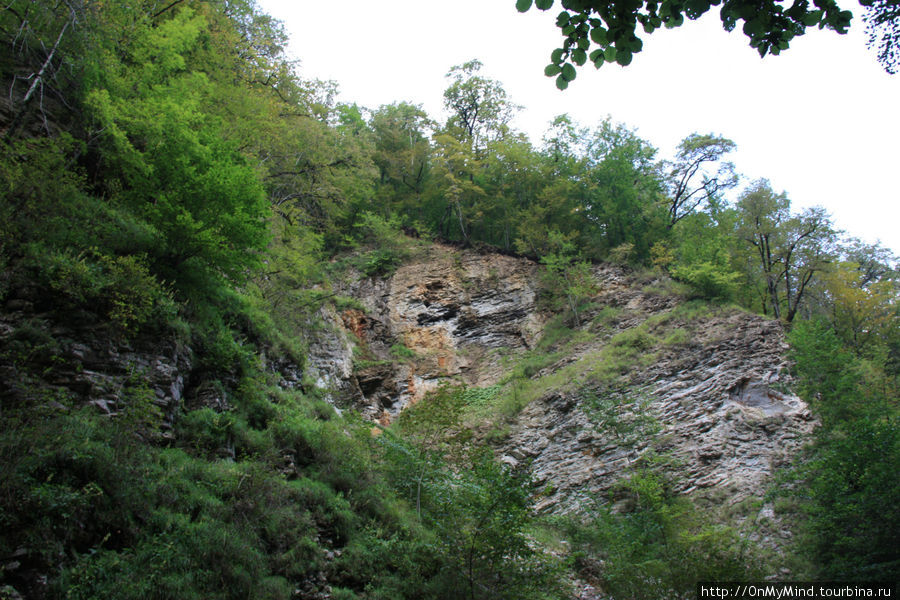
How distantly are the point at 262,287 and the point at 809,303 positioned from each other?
26.5 meters

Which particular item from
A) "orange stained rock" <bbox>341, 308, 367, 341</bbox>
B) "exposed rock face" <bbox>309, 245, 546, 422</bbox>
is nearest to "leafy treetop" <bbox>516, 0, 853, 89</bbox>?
"exposed rock face" <bbox>309, 245, 546, 422</bbox>

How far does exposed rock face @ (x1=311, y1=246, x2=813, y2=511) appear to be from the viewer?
1295cm

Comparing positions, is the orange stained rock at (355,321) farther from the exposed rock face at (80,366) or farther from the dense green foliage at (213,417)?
the exposed rock face at (80,366)

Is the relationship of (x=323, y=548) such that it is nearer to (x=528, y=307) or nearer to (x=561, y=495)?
(x=561, y=495)

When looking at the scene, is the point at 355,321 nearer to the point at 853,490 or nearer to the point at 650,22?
the point at 853,490

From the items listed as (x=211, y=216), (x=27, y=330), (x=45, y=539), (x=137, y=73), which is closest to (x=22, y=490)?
(x=45, y=539)

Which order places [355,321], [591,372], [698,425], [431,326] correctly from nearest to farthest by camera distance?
[698,425], [591,372], [355,321], [431,326]

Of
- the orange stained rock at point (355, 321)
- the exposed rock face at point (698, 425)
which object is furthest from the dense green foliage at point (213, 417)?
the orange stained rock at point (355, 321)

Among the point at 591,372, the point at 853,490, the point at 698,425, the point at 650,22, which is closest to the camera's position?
the point at 650,22

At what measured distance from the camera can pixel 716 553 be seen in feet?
26.1

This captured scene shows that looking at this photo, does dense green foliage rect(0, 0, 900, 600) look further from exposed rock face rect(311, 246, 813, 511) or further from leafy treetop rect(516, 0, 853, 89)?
leafy treetop rect(516, 0, 853, 89)

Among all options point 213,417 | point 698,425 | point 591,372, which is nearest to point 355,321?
point 591,372

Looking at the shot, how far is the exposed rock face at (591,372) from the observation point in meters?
13.0

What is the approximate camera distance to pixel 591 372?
17.2m
